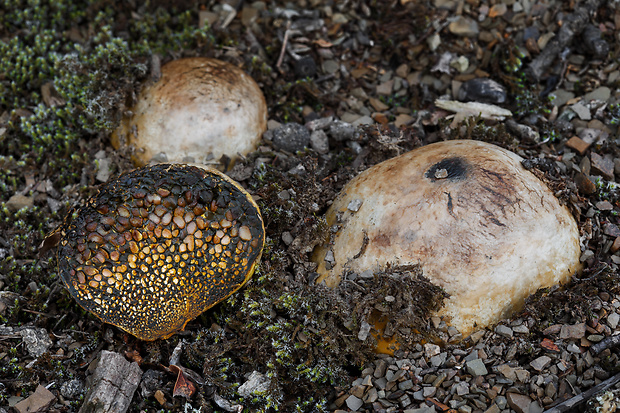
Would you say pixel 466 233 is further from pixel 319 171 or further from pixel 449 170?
pixel 319 171

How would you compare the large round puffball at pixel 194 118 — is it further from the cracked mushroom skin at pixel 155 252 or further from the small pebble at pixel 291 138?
the cracked mushroom skin at pixel 155 252

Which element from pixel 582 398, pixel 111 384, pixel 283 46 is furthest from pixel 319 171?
pixel 582 398

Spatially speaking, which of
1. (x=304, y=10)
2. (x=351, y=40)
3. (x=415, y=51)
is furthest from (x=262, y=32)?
(x=415, y=51)

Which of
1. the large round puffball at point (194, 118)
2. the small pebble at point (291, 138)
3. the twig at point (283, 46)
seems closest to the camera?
the large round puffball at point (194, 118)

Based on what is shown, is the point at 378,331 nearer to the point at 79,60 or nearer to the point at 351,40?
the point at 351,40

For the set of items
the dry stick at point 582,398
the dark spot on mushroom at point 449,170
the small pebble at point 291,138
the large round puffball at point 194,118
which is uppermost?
the dark spot on mushroom at point 449,170

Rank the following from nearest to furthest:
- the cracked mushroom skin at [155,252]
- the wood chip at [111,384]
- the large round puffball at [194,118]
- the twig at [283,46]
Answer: the wood chip at [111,384] < the cracked mushroom skin at [155,252] < the large round puffball at [194,118] < the twig at [283,46]

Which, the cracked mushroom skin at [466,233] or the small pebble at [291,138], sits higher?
the cracked mushroom skin at [466,233]

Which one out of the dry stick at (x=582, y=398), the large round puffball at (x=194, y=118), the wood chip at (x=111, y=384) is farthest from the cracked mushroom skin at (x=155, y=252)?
the dry stick at (x=582, y=398)
